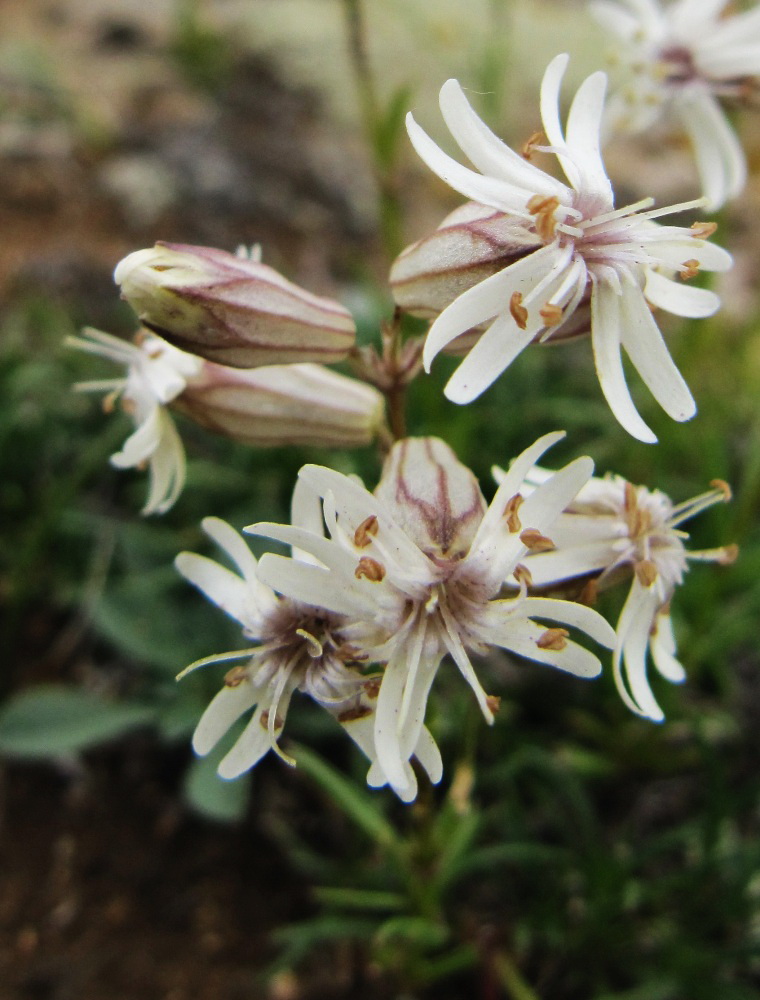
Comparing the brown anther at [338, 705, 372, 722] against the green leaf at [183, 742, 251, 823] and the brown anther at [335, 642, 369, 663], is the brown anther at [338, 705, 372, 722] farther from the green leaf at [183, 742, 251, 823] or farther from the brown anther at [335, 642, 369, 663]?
the green leaf at [183, 742, 251, 823]

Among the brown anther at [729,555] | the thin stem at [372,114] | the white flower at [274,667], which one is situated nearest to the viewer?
the white flower at [274,667]

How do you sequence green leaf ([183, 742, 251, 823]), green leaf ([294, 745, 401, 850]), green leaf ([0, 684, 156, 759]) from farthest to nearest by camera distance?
green leaf ([0, 684, 156, 759])
green leaf ([183, 742, 251, 823])
green leaf ([294, 745, 401, 850])

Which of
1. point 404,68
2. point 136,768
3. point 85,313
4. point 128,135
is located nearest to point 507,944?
point 136,768

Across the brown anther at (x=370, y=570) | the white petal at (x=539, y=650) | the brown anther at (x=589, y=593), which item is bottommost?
the white petal at (x=539, y=650)

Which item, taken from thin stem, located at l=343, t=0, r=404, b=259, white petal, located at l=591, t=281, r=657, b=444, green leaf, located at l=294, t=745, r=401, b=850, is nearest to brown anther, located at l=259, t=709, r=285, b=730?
green leaf, located at l=294, t=745, r=401, b=850

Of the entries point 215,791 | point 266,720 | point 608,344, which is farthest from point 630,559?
point 215,791

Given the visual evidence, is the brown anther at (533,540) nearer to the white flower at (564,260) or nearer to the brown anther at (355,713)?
the white flower at (564,260)

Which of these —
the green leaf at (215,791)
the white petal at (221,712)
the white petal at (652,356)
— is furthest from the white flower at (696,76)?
the green leaf at (215,791)
